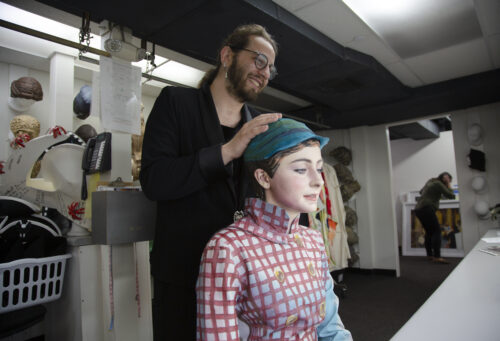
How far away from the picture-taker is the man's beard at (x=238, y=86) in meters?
1.12

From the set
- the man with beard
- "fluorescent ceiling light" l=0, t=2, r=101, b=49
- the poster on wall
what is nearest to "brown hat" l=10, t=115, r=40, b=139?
"fluorescent ceiling light" l=0, t=2, r=101, b=49

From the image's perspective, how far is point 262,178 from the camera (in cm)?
93

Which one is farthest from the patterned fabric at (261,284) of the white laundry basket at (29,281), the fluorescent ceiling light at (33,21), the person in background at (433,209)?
the person in background at (433,209)

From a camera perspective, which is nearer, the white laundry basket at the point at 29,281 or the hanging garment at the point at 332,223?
the white laundry basket at the point at 29,281

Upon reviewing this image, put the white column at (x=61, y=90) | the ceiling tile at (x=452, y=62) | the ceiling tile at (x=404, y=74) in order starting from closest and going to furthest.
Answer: the white column at (x=61, y=90)
the ceiling tile at (x=452, y=62)
the ceiling tile at (x=404, y=74)

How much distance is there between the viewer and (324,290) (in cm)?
93

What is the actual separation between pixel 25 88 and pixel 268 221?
9.94ft

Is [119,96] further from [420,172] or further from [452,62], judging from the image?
[420,172]

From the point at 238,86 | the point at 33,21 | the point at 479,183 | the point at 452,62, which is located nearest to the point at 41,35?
the point at 33,21

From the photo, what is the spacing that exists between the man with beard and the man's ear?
0.07 meters

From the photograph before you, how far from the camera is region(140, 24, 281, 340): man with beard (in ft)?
3.00

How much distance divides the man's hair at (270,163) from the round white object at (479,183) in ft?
16.3

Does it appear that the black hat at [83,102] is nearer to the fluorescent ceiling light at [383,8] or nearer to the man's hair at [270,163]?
the fluorescent ceiling light at [383,8]

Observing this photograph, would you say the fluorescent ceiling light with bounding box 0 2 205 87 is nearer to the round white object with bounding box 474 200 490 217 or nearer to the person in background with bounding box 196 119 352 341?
the person in background with bounding box 196 119 352 341
